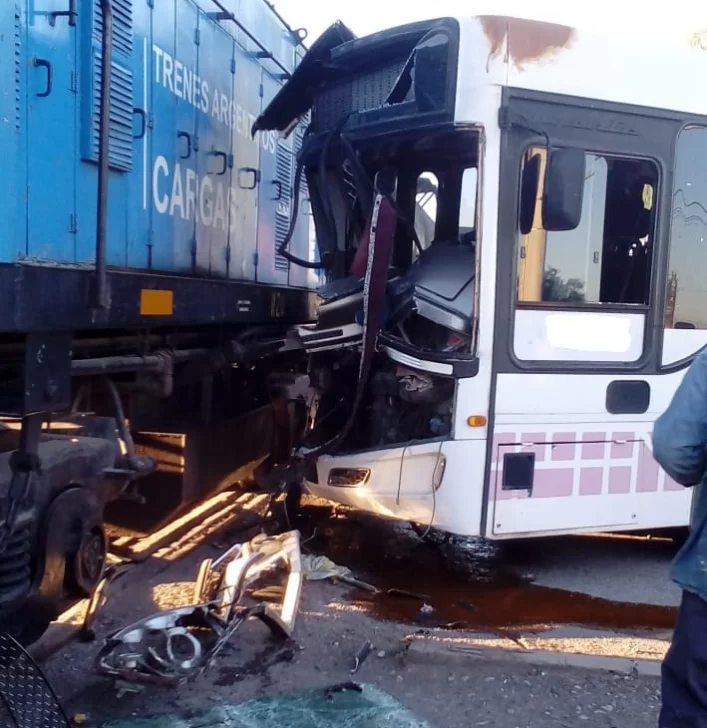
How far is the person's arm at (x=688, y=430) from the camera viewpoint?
244cm

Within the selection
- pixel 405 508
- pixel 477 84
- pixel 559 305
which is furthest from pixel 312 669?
pixel 477 84

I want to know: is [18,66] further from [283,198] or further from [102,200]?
[283,198]

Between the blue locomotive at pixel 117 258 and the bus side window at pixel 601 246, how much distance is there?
1584 millimetres

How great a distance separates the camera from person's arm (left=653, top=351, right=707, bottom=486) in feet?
8.00

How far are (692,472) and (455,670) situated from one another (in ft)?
5.48

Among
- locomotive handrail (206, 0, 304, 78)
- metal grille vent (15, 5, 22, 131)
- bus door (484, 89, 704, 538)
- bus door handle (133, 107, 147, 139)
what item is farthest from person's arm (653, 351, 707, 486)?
locomotive handrail (206, 0, 304, 78)

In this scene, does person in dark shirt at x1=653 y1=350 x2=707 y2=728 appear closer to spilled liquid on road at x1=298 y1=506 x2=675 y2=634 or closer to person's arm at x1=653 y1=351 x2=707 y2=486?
person's arm at x1=653 y1=351 x2=707 y2=486

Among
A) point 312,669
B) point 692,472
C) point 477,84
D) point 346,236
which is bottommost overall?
point 312,669

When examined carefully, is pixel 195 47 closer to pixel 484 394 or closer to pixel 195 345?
pixel 195 345

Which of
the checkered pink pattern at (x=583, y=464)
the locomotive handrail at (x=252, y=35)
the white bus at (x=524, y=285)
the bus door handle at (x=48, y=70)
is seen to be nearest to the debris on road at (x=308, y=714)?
the white bus at (x=524, y=285)

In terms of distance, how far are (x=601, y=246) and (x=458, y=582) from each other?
2.10m

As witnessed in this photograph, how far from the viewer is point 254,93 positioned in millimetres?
5762

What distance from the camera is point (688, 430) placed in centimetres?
245

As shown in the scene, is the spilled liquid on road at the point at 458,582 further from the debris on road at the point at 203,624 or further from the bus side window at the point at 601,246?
the bus side window at the point at 601,246
